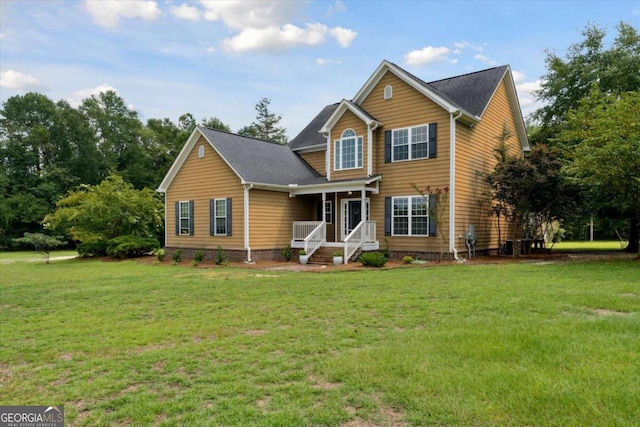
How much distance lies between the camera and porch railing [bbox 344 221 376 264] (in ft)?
52.4

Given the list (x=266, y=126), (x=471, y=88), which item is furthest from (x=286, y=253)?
(x=266, y=126)

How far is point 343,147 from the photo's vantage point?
18.1m

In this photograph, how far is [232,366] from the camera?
173 inches

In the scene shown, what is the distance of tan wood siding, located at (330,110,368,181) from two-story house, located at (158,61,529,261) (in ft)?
0.14

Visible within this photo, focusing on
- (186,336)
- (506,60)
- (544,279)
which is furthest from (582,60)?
(186,336)

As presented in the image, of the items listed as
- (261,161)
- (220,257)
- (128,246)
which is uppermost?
(261,161)

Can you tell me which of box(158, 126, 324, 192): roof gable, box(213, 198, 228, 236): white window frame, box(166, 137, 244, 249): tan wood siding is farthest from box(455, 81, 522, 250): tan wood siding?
box(213, 198, 228, 236): white window frame

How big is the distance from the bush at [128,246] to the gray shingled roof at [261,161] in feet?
22.0

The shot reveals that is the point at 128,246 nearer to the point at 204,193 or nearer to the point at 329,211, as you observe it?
the point at 204,193

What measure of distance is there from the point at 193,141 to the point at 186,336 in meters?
15.1

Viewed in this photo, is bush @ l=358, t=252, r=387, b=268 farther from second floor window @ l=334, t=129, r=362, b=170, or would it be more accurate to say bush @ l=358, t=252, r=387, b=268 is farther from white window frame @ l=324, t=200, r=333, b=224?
white window frame @ l=324, t=200, r=333, b=224

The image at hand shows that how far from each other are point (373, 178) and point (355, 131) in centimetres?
233

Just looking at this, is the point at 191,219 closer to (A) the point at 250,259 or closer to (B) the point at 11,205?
(A) the point at 250,259

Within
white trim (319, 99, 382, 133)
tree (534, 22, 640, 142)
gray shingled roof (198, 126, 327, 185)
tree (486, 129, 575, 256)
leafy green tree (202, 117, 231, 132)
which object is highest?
leafy green tree (202, 117, 231, 132)
